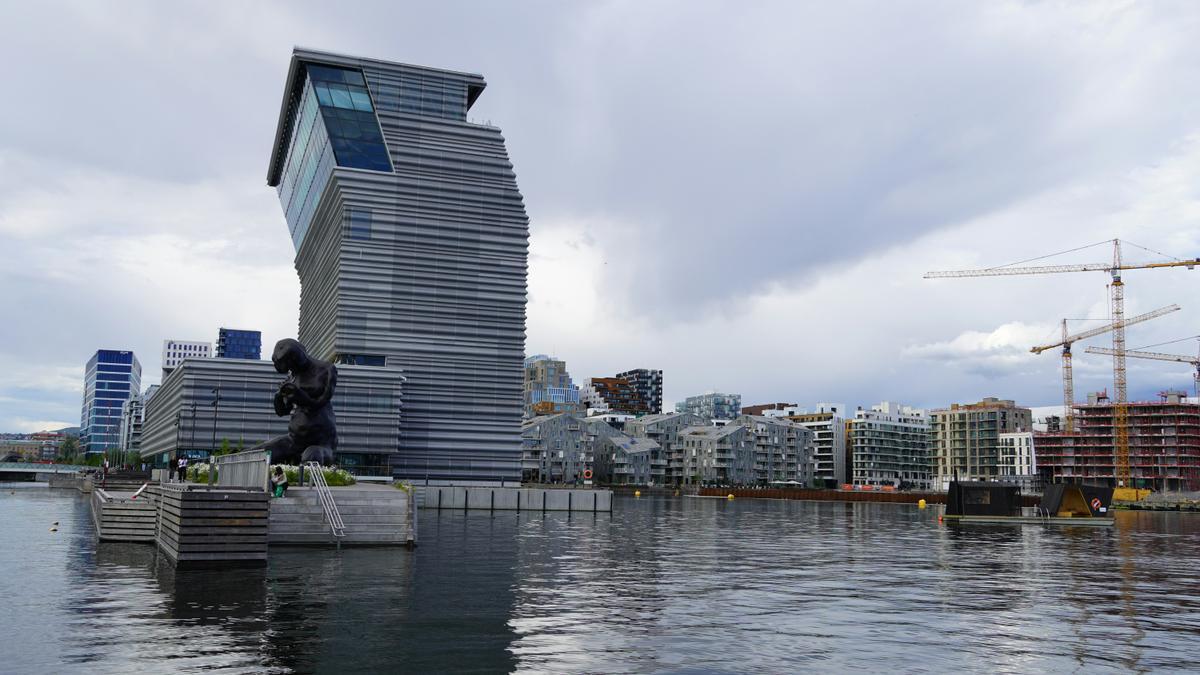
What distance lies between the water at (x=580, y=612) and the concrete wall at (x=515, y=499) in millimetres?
54334

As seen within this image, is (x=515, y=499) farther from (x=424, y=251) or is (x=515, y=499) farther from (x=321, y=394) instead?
(x=424, y=251)

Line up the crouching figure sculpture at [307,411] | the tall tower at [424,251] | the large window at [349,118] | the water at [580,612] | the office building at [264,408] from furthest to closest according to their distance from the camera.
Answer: the tall tower at [424,251] < the large window at [349,118] < the office building at [264,408] < the crouching figure sculpture at [307,411] < the water at [580,612]

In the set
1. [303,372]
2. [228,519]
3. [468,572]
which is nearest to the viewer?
[228,519]

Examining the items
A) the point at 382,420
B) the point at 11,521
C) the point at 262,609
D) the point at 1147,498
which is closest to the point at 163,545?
the point at 262,609

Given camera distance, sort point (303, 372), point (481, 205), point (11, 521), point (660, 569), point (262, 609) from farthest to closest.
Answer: point (481, 205) < point (11, 521) < point (303, 372) < point (660, 569) < point (262, 609)

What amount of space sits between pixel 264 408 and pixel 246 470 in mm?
103819

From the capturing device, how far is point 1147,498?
198875mm

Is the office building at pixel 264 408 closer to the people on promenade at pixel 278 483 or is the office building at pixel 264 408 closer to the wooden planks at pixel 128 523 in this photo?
the wooden planks at pixel 128 523

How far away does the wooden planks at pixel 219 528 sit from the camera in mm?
31891

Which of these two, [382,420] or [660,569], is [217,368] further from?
[660,569]

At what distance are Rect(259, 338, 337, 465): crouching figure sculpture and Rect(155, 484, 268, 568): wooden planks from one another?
2155 centimetres

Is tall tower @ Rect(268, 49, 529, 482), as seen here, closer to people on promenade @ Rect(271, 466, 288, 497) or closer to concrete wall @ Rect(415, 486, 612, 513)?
concrete wall @ Rect(415, 486, 612, 513)

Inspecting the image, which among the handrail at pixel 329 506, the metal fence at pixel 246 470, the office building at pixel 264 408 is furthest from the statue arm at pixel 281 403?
the office building at pixel 264 408

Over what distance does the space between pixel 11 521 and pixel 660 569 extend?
4452 cm
